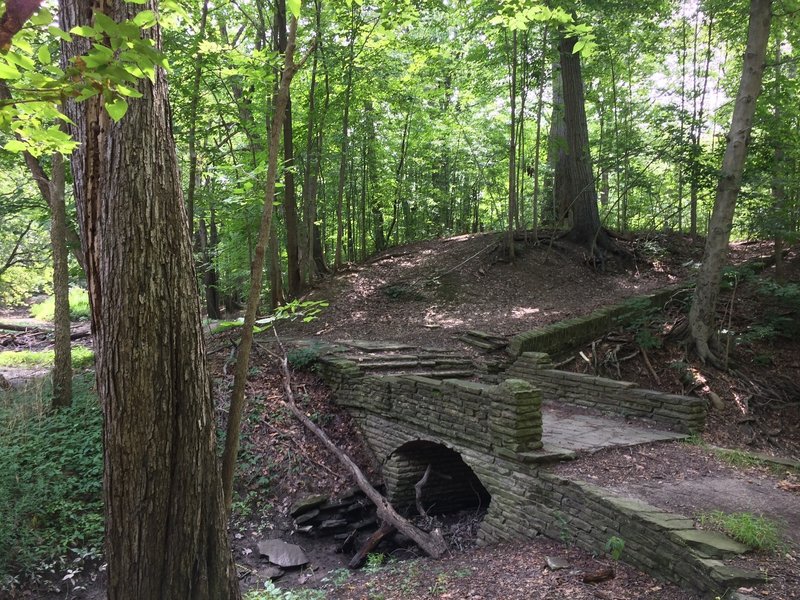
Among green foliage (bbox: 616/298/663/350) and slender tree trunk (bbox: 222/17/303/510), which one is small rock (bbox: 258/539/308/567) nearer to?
slender tree trunk (bbox: 222/17/303/510)

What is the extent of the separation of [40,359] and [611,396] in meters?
12.7

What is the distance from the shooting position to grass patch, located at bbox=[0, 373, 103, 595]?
6270 millimetres

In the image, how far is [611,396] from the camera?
26.5 feet

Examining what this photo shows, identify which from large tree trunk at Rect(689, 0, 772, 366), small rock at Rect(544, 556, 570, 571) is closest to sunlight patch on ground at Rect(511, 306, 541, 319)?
large tree trunk at Rect(689, 0, 772, 366)

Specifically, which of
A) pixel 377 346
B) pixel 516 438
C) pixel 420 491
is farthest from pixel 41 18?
pixel 377 346

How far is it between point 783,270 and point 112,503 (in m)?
12.5

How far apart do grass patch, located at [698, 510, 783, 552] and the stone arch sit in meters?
4.00

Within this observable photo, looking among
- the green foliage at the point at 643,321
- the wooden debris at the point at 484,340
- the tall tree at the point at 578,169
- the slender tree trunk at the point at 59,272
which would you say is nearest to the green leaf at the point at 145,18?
the slender tree trunk at the point at 59,272

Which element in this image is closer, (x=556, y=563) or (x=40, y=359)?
(x=556, y=563)

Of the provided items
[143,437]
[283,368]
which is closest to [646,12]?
[283,368]

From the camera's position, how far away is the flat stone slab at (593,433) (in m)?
6.54

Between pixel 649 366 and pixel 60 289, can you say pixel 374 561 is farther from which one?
pixel 60 289

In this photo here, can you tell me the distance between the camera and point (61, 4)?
2848mm

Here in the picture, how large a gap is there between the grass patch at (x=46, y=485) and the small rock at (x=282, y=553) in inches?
77.9
